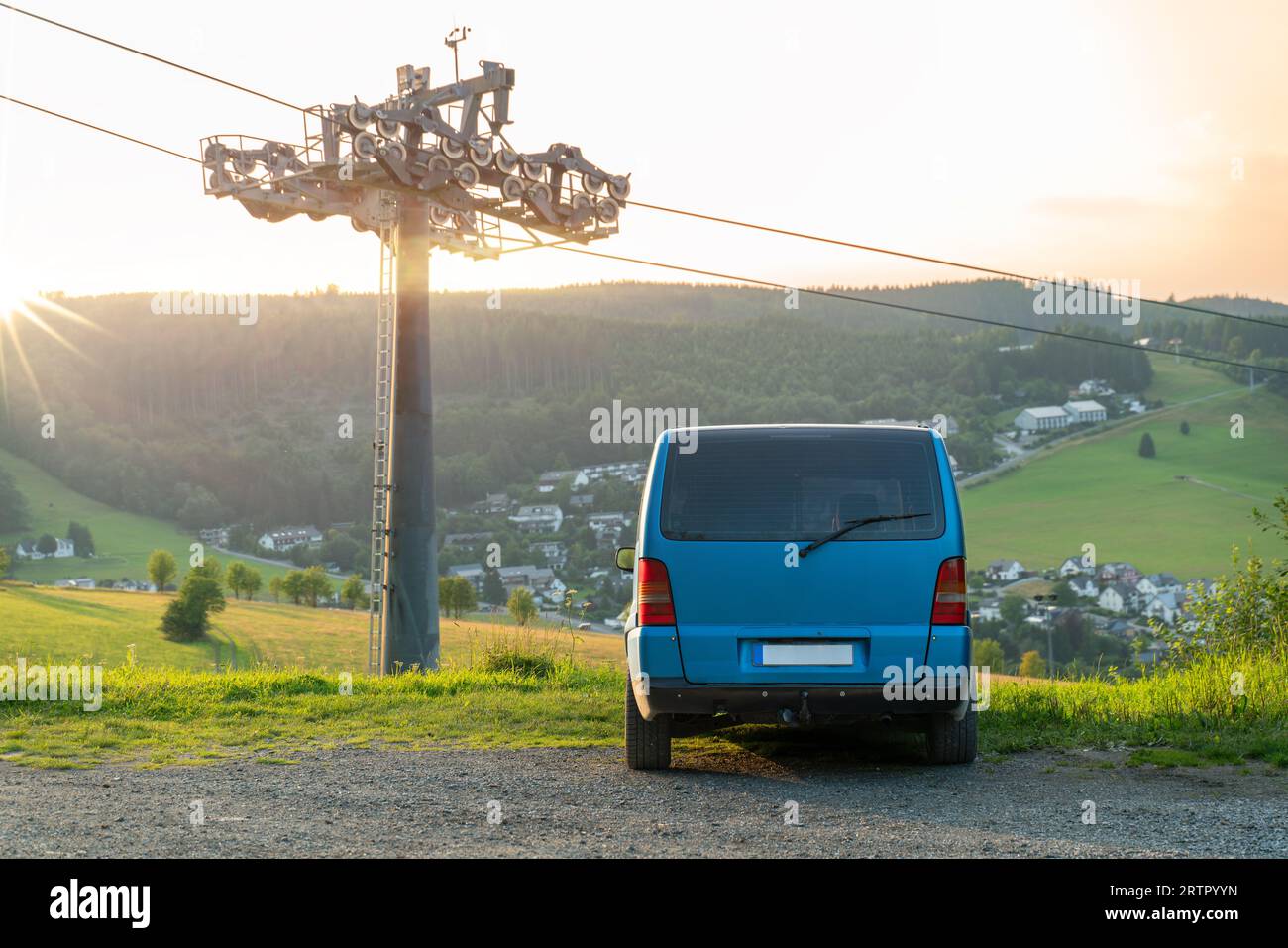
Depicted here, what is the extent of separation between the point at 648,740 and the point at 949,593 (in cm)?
205

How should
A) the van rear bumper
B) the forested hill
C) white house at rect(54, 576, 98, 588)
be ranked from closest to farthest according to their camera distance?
the van rear bumper < white house at rect(54, 576, 98, 588) < the forested hill

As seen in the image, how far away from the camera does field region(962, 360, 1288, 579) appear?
83.6 m

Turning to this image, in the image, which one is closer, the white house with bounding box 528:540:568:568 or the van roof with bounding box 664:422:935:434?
the van roof with bounding box 664:422:935:434

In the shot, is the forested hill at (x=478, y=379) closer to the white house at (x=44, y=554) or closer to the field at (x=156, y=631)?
the white house at (x=44, y=554)

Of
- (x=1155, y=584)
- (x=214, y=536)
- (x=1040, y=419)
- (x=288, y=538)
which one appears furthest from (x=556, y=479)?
(x=1040, y=419)

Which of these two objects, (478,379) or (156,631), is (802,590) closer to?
(156,631)

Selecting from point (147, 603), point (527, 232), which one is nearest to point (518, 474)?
point (147, 603)

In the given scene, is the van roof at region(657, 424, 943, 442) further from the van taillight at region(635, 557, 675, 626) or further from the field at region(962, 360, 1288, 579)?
the field at region(962, 360, 1288, 579)

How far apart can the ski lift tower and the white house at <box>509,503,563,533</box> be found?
175 feet

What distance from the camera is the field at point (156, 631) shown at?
175ft

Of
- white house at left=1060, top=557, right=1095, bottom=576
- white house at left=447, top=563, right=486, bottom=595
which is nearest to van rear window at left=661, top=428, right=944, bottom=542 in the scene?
white house at left=447, top=563, right=486, bottom=595

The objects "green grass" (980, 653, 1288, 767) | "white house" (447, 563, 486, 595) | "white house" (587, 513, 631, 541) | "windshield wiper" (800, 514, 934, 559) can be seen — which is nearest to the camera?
"windshield wiper" (800, 514, 934, 559)
